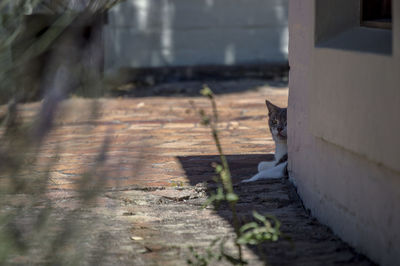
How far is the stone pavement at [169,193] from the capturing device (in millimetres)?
2418

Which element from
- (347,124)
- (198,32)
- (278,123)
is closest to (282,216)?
(347,124)

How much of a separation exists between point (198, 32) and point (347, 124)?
9.70m

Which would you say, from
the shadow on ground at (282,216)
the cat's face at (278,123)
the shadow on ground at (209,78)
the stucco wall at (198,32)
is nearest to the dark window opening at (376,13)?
the shadow on ground at (282,216)

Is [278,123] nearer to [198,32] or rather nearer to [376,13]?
[376,13]

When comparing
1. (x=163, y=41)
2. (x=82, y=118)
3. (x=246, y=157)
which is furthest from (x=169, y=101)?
(x=82, y=118)

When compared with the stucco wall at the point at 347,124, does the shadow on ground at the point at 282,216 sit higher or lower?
lower

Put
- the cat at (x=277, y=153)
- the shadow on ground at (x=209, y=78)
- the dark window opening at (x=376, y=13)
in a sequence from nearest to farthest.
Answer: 1. the dark window opening at (x=376, y=13)
2. the cat at (x=277, y=153)
3. the shadow on ground at (x=209, y=78)

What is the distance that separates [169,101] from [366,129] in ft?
24.1

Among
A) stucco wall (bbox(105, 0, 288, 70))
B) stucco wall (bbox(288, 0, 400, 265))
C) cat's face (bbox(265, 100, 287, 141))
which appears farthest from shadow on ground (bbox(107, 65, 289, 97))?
stucco wall (bbox(288, 0, 400, 265))

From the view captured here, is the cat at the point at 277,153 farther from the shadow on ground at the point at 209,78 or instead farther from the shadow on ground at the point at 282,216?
the shadow on ground at the point at 209,78

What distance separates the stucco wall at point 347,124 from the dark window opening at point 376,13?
68 millimetres

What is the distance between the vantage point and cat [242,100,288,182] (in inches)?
190

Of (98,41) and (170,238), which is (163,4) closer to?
(98,41)

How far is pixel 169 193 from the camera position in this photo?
4613mm
